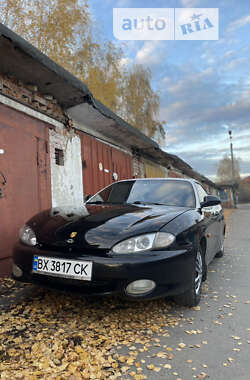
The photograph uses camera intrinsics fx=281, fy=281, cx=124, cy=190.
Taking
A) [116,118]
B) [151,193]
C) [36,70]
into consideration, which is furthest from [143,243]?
[116,118]

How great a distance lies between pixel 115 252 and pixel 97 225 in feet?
1.19

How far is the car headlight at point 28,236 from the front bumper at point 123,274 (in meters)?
0.15

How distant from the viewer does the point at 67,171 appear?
6.10 meters

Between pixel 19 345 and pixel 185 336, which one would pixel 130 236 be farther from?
pixel 19 345

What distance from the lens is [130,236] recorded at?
2357mm

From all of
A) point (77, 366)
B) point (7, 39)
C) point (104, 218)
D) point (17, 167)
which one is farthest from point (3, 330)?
point (7, 39)

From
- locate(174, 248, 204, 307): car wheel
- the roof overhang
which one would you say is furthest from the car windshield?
the roof overhang

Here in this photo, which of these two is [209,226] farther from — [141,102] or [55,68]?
[141,102]

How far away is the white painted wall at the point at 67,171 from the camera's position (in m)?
5.63

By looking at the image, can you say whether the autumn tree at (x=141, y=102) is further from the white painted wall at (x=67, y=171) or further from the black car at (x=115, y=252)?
the black car at (x=115, y=252)

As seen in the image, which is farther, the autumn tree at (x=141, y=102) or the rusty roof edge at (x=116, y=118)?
the autumn tree at (x=141, y=102)

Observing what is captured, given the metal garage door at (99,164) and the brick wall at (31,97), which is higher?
the brick wall at (31,97)

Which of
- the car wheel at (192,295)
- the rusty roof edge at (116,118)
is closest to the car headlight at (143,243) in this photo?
the car wheel at (192,295)

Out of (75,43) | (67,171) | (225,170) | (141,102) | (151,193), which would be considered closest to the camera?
(151,193)
